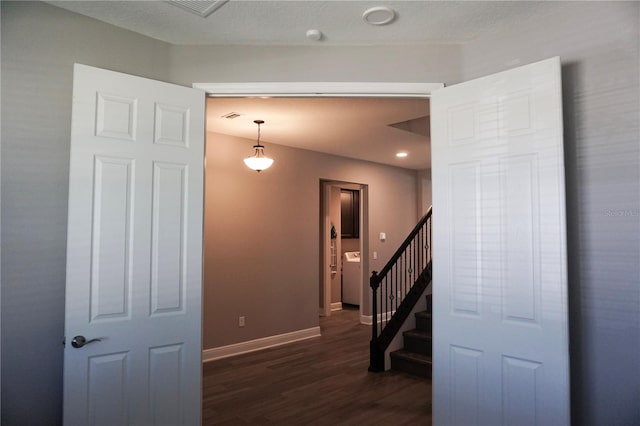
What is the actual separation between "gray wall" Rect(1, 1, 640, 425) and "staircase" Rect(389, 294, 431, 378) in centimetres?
212

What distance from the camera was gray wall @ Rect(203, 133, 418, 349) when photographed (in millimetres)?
4754

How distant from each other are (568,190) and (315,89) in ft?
5.02

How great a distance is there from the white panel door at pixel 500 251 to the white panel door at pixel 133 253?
4.69 feet

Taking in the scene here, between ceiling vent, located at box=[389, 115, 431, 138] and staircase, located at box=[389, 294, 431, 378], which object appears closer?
staircase, located at box=[389, 294, 431, 378]

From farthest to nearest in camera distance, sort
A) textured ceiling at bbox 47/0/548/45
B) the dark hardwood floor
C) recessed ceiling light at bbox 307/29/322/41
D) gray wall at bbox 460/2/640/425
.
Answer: the dark hardwood floor → recessed ceiling light at bbox 307/29/322/41 → textured ceiling at bbox 47/0/548/45 → gray wall at bbox 460/2/640/425

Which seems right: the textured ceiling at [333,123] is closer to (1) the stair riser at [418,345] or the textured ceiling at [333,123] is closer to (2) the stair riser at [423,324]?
(2) the stair riser at [423,324]

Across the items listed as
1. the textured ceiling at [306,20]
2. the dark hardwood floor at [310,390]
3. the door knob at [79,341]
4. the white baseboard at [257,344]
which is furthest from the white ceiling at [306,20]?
the white baseboard at [257,344]

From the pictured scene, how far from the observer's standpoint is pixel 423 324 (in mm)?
4414

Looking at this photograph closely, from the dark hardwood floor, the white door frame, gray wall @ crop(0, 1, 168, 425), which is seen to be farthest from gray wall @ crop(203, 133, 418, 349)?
gray wall @ crop(0, 1, 168, 425)

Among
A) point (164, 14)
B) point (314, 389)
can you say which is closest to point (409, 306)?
point (314, 389)

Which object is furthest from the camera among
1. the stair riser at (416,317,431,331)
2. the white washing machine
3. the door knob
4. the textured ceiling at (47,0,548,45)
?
the white washing machine

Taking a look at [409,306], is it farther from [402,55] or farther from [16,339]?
[16,339]

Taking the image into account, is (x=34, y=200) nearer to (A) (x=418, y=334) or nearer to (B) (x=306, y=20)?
(B) (x=306, y=20)

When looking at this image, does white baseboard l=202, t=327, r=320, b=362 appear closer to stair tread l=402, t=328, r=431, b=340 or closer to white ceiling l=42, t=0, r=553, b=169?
stair tread l=402, t=328, r=431, b=340
